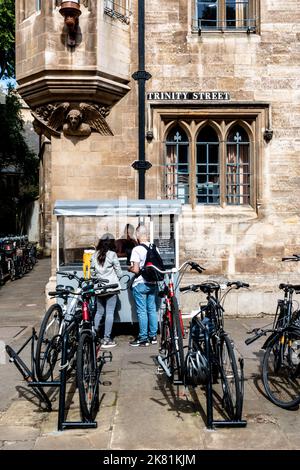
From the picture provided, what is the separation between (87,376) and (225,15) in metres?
7.93

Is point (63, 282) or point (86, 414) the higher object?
point (63, 282)

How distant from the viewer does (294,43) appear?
370 inches

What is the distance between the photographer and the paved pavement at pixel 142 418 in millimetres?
3920

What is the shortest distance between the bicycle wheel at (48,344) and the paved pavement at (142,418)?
313 millimetres

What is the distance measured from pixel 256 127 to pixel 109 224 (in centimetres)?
332

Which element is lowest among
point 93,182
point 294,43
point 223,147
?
point 93,182

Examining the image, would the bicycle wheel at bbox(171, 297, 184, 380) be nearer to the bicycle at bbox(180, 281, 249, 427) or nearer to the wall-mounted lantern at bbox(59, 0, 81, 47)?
the bicycle at bbox(180, 281, 249, 427)

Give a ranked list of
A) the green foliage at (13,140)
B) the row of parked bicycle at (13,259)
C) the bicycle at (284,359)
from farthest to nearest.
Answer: the green foliage at (13,140), the row of parked bicycle at (13,259), the bicycle at (284,359)

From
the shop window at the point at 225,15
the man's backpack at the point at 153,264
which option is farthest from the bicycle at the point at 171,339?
the shop window at the point at 225,15

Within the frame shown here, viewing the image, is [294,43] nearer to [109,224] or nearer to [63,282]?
[109,224]

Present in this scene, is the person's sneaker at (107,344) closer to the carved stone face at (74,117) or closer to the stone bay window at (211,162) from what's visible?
the stone bay window at (211,162)

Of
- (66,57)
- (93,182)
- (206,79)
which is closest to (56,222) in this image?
(93,182)

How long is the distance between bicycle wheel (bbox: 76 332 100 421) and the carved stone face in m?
5.33

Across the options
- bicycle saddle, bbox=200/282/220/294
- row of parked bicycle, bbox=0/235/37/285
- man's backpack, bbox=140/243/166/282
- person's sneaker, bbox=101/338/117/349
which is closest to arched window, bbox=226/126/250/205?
man's backpack, bbox=140/243/166/282
